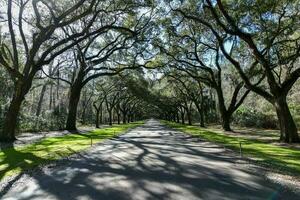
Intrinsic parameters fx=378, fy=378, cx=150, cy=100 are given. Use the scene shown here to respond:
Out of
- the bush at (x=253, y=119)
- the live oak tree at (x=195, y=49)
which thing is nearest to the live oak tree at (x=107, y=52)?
the live oak tree at (x=195, y=49)

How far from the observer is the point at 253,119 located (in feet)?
160

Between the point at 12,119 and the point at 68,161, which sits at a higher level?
the point at 12,119

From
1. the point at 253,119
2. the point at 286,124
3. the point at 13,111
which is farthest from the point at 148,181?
the point at 253,119

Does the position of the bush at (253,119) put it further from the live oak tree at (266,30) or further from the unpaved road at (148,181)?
the unpaved road at (148,181)

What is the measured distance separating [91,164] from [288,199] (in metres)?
6.79

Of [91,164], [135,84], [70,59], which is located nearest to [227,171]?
[91,164]

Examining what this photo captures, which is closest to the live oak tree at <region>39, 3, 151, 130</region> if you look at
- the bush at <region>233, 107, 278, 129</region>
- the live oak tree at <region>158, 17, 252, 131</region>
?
the live oak tree at <region>158, 17, 252, 131</region>

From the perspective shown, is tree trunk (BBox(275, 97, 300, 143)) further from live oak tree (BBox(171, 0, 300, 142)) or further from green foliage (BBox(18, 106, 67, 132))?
green foliage (BBox(18, 106, 67, 132))

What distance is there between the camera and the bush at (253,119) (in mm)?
45406

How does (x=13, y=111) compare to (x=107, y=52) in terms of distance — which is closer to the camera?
(x=13, y=111)

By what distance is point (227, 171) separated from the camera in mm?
10547

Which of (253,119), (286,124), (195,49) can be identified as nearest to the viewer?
(286,124)

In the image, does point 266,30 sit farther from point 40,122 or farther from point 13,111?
point 40,122

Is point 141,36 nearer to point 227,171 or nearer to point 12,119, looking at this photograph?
point 12,119
